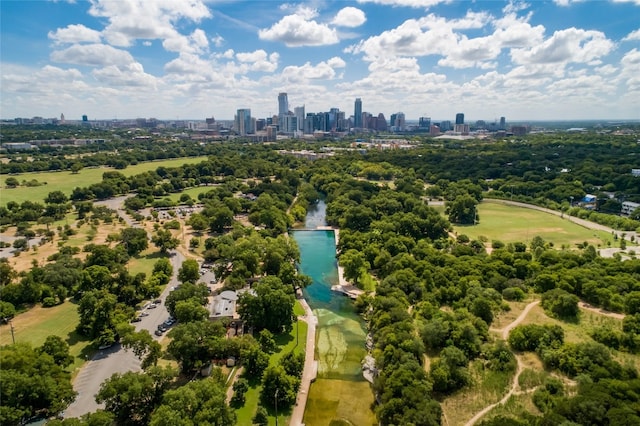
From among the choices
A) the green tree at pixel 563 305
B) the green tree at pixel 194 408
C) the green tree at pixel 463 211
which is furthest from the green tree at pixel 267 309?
the green tree at pixel 463 211

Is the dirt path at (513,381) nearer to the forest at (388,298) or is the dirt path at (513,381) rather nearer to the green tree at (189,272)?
the forest at (388,298)

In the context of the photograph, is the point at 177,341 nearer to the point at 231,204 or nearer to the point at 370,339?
the point at 370,339

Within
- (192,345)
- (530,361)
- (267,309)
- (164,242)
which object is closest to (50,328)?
(192,345)

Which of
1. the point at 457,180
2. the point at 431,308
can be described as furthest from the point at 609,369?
the point at 457,180

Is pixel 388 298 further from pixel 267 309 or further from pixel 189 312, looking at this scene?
pixel 189 312

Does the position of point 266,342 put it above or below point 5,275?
below

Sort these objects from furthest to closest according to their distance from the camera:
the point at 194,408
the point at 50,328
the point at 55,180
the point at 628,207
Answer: the point at 55,180
the point at 628,207
the point at 50,328
the point at 194,408
